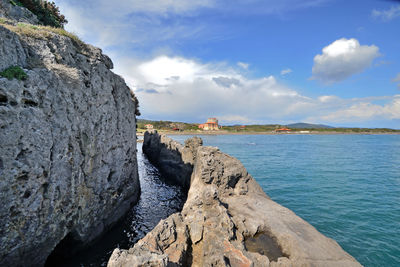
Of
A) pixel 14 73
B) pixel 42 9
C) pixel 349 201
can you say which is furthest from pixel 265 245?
pixel 42 9

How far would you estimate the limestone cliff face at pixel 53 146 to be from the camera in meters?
8.38

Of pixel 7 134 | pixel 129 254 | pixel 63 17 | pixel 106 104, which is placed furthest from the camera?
pixel 63 17

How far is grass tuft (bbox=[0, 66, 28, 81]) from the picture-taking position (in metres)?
8.64

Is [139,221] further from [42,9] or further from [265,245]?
[42,9]

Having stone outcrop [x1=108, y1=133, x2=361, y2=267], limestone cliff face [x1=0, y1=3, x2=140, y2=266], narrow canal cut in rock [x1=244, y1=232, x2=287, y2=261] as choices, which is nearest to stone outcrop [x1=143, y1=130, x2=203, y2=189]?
limestone cliff face [x1=0, y1=3, x2=140, y2=266]

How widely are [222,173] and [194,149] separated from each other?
12534 millimetres

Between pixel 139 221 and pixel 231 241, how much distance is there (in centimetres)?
997

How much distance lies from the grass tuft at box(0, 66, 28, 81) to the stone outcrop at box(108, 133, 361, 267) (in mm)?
9062

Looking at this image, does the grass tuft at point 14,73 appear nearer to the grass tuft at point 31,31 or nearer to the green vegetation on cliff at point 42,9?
the grass tuft at point 31,31

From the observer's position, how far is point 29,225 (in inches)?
349

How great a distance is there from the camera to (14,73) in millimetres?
8984

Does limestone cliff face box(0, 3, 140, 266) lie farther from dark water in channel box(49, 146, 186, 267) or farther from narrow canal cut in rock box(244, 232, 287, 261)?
narrow canal cut in rock box(244, 232, 287, 261)

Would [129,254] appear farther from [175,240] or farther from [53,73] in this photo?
[53,73]

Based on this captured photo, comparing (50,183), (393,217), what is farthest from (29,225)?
(393,217)
